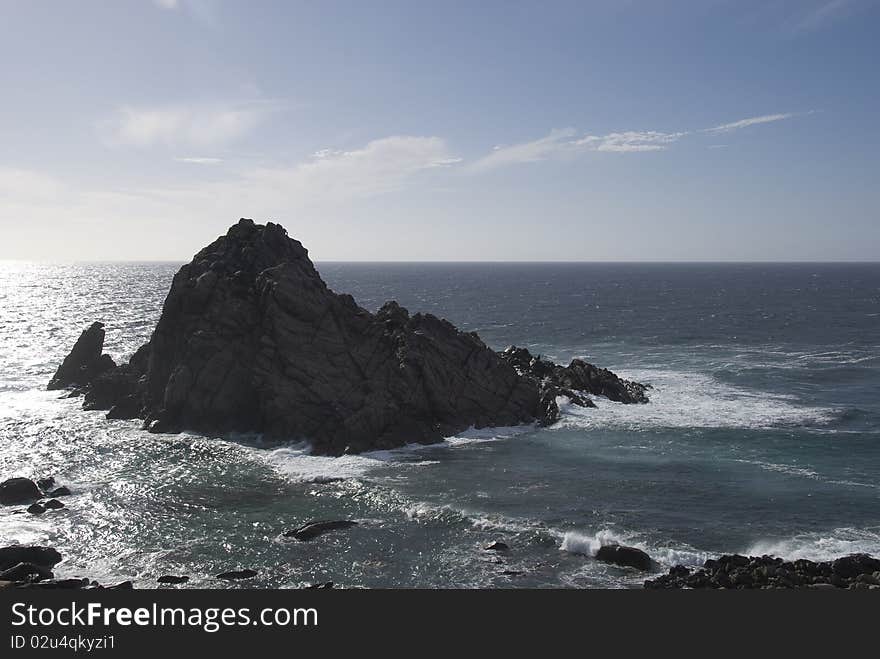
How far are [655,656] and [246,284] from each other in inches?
2342

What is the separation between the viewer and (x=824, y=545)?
38.3 m

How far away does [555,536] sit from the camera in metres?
40.3

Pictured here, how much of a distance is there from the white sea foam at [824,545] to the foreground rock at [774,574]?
A: 4.72ft

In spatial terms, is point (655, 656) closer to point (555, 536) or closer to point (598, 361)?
point (555, 536)

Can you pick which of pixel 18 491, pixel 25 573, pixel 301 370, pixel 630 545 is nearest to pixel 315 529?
pixel 25 573

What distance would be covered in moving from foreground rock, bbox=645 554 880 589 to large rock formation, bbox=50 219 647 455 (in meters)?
30.3

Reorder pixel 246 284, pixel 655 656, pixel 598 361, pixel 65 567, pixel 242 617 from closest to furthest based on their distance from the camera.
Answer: pixel 655 656 < pixel 242 617 < pixel 65 567 < pixel 246 284 < pixel 598 361

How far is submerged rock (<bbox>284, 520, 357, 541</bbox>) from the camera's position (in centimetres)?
4038

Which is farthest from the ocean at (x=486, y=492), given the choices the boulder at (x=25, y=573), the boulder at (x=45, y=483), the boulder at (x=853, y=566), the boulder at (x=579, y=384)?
the boulder at (x=579, y=384)

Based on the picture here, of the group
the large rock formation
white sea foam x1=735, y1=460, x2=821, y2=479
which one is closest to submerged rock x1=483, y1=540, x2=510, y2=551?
the large rock formation

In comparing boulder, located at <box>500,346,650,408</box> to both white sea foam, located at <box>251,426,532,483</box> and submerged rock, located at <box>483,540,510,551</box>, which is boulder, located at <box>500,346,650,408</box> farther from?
submerged rock, located at <box>483,540,510,551</box>

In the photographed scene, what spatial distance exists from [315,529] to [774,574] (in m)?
25.5

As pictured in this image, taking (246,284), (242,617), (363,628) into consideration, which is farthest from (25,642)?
(246,284)

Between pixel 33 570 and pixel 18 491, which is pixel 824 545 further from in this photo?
pixel 18 491
